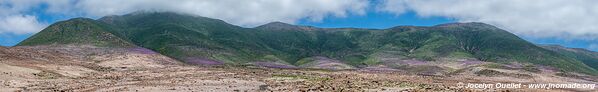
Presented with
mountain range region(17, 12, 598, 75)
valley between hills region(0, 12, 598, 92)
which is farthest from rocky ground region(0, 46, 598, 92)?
mountain range region(17, 12, 598, 75)

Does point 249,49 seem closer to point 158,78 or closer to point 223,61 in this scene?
point 223,61

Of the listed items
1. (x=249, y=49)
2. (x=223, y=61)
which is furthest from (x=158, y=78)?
(x=249, y=49)

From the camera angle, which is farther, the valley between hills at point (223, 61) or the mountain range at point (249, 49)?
the mountain range at point (249, 49)

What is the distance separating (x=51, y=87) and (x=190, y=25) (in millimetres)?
155655

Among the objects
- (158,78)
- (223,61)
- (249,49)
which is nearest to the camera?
(158,78)

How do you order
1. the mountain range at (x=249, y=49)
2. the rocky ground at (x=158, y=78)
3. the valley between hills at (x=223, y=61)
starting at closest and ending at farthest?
the rocky ground at (x=158, y=78) < the valley between hills at (x=223, y=61) < the mountain range at (x=249, y=49)

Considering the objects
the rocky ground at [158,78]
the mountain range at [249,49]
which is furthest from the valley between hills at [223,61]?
the mountain range at [249,49]

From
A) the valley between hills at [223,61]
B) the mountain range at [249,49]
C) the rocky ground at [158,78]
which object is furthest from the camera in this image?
the mountain range at [249,49]

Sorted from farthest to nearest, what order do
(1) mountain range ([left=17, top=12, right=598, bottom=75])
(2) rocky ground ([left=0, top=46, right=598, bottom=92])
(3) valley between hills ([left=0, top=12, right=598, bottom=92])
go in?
(1) mountain range ([left=17, top=12, right=598, bottom=75]) < (3) valley between hills ([left=0, top=12, right=598, bottom=92]) < (2) rocky ground ([left=0, top=46, right=598, bottom=92])

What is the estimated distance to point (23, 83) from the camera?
145ft

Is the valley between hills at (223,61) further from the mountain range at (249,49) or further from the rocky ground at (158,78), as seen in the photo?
the mountain range at (249,49)

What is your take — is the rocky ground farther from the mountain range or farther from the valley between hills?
the mountain range

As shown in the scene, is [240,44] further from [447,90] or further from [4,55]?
[447,90]

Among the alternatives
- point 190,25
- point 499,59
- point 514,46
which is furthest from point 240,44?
point 514,46
